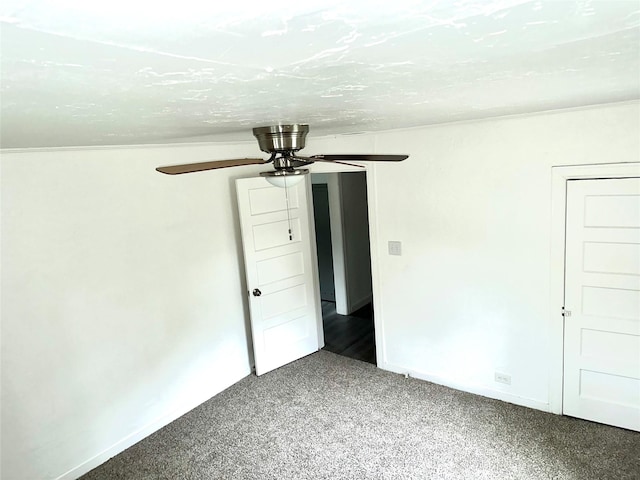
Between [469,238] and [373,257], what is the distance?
0.91m

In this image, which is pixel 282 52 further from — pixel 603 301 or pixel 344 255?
pixel 344 255

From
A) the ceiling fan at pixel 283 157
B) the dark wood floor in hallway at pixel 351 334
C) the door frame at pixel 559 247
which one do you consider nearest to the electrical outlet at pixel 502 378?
the door frame at pixel 559 247

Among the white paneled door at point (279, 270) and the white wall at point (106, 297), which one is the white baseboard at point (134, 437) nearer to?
the white wall at point (106, 297)

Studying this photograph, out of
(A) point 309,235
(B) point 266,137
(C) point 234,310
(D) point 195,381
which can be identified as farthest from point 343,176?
(B) point 266,137

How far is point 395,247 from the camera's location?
380 cm

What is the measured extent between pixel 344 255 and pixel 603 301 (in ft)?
10.3

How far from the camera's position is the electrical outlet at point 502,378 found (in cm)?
344

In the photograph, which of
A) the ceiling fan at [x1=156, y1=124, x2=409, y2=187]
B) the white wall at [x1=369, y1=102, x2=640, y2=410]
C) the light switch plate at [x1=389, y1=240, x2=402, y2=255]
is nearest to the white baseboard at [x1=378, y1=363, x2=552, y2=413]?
the white wall at [x1=369, y1=102, x2=640, y2=410]

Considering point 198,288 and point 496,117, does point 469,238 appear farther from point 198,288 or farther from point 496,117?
point 198,288

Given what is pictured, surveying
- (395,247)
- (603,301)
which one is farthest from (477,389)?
(395,247)

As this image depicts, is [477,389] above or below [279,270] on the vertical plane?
below

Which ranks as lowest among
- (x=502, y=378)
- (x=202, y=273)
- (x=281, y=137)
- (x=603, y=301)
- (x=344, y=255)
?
(x=502, y=378)

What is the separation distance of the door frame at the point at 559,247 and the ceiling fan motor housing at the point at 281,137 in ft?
6.17

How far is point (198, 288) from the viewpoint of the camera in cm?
365
